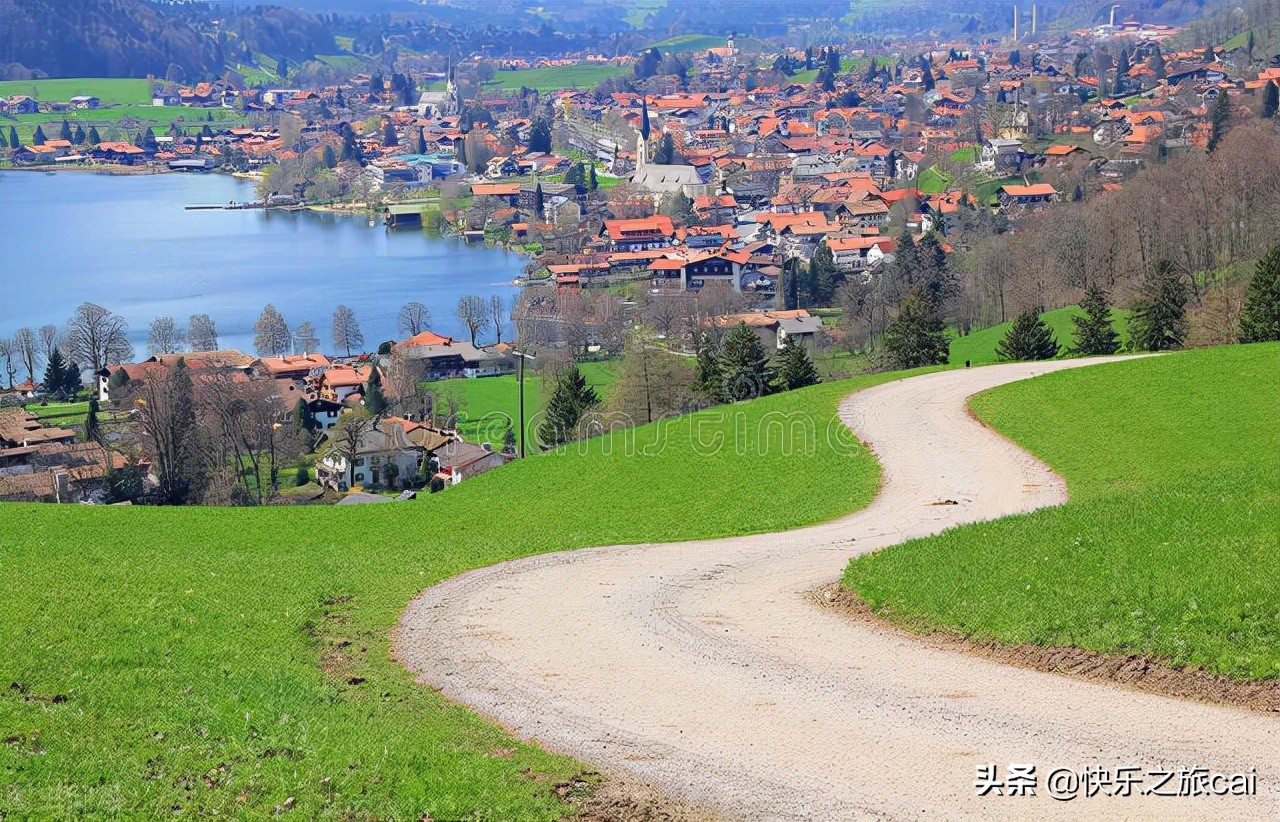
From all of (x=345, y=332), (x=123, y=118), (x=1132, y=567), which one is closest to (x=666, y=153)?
(x=345, y=332)

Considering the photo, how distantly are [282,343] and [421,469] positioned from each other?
65.1 feet

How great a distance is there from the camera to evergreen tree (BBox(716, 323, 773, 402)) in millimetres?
24953

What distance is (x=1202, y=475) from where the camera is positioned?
12664 mm

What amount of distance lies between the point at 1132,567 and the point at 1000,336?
30811 mm

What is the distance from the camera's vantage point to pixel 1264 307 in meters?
24.2

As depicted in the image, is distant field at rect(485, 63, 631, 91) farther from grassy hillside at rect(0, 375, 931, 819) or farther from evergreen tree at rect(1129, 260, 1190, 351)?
grassy hillside at rect(0, 375, 931, 819)

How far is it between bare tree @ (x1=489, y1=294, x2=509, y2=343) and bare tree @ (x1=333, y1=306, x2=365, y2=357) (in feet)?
16.9

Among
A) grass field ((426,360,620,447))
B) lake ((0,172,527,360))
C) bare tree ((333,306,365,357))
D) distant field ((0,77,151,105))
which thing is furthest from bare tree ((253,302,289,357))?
distant field ((0,77,151,105))

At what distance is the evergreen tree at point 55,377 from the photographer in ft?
155

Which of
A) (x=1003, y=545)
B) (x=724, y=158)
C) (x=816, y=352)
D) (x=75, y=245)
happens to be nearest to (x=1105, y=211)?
(x=816, y=352)

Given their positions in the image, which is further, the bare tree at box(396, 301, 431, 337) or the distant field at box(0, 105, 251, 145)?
the distant field at box(0, 105, 251, 145)

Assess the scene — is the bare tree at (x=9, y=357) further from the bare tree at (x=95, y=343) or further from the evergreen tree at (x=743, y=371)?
the evergreen tree at (x=743, y=371)

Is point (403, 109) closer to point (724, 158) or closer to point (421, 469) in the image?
point (724, 158)

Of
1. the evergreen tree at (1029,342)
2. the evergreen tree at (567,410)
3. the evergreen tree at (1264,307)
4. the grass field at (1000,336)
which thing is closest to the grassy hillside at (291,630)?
the evergreen tree at (567,410)
